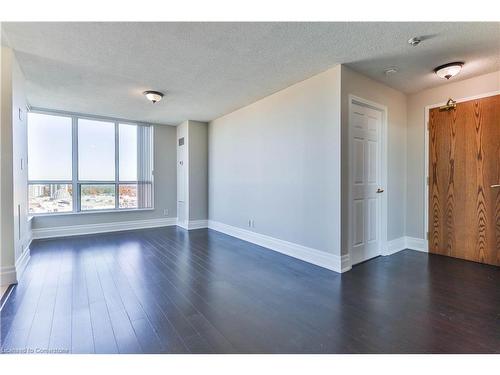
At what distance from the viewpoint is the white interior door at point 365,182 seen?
10.6ft

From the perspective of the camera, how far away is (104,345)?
1646 millimetres

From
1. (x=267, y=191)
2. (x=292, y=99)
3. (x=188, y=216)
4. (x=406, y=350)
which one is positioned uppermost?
(x=292, y=99)

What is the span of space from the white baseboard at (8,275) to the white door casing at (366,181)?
12.7 ft

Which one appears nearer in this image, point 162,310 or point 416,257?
point 162,310

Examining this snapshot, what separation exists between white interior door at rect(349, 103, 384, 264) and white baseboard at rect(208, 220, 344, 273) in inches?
12.3

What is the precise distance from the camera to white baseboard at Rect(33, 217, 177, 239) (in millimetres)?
4832

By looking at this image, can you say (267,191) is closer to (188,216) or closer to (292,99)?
(292,99)

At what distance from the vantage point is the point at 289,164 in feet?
12.3

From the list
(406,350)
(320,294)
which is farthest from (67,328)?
(406,350)

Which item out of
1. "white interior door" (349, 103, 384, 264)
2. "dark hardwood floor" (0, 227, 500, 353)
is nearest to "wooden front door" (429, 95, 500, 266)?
"dark hardwood floor" (0, 227, 500, 353)

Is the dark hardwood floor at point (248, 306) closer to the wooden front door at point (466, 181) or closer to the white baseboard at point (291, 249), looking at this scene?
the white baseboard at point (291, 249)

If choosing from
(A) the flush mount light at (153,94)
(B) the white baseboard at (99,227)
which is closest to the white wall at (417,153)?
(A) the flush mount light at (153,94)

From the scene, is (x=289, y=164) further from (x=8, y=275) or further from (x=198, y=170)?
(x=8, y=275)
